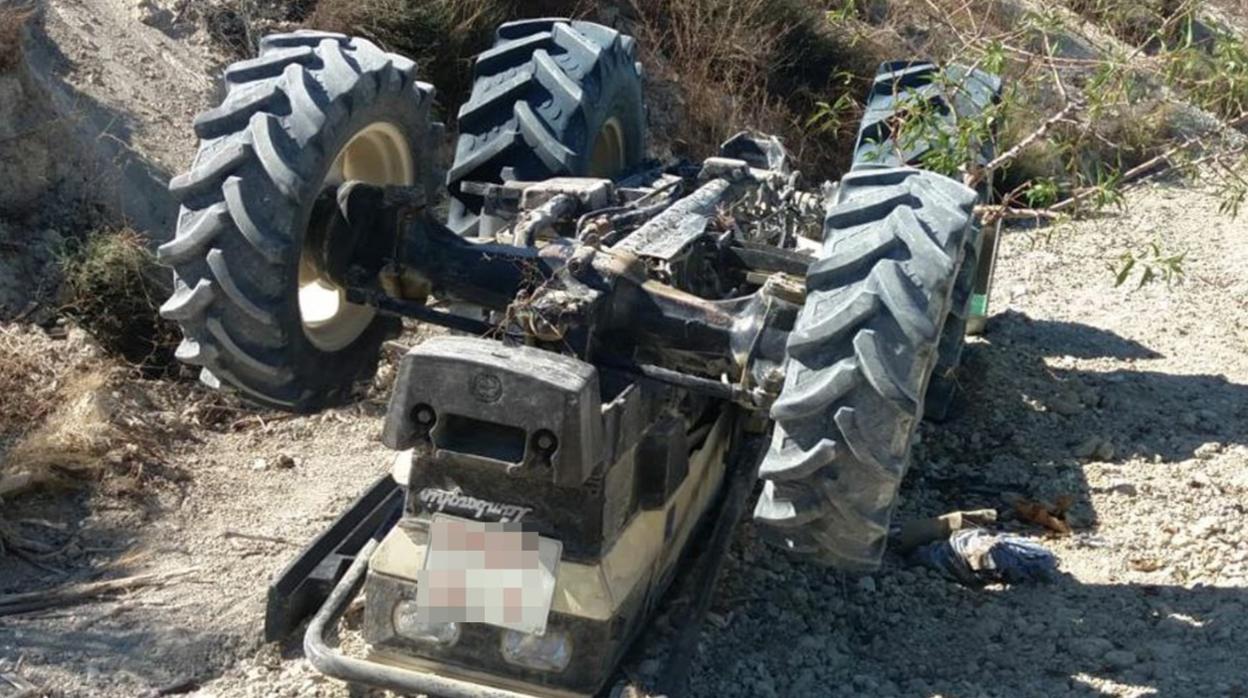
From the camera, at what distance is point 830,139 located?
12070mm

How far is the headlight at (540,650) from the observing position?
4.52m


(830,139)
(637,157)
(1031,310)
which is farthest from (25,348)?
(830,139)

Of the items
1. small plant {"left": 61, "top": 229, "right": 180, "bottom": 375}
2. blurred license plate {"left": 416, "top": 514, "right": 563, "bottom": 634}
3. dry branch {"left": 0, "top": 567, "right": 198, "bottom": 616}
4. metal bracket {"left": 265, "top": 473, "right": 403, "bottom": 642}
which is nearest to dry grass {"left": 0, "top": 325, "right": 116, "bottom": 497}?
small plant {"left": 61, "top": 229, "right": 180, "bottom": 375}

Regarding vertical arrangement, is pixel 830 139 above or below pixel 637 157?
below

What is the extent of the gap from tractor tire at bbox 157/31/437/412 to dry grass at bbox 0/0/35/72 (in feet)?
9.46

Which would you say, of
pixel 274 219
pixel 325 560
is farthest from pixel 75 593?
pixel 274 219

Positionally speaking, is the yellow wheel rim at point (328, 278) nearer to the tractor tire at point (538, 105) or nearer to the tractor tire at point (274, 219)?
the tractor tire at point (274, 219)

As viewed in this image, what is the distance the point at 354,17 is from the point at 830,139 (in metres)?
3.83

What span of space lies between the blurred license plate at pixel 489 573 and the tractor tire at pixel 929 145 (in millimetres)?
2829

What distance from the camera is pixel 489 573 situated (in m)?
4.41

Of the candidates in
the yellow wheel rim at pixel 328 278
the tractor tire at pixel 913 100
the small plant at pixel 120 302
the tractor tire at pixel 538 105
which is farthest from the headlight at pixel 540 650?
the small plant at pixel 120 302

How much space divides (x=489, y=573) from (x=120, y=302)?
3.44 metres

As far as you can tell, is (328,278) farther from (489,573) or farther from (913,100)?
(913,100)

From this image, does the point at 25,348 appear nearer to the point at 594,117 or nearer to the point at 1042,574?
the point at 594,117
